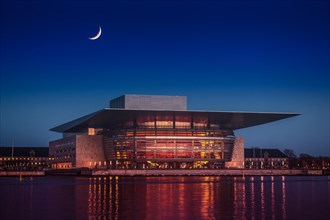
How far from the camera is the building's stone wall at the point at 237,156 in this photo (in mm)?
116069

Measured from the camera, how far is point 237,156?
11775 centimetres

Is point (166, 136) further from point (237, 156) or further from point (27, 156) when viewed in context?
point (27, 156)

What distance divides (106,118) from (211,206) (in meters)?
77.1

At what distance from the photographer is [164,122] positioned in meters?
109

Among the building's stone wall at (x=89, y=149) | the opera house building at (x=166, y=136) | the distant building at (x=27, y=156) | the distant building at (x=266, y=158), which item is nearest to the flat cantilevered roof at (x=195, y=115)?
the opera house building at (x=166, y=136)

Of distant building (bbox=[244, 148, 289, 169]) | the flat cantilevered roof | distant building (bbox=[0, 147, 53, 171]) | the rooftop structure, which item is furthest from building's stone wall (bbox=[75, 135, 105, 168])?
distant building (bbox=[0, 147, 53, 171])

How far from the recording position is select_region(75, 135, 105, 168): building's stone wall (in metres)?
117

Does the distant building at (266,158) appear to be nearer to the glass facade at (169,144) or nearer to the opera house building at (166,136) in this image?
the opera house building at (166,136)

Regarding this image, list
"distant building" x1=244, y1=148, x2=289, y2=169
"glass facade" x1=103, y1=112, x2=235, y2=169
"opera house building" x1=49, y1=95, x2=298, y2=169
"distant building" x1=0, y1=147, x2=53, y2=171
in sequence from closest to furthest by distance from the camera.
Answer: "opera house building" x1=49, y1=95, x2=298, y2=169 → "glass facade" x1=103, y1=112, x2=235, y2=169 → "distant building" x1=244, y1=148, x2=289, y2=169 → "distant building" x1=0, y1=147, x2=53, y2=171

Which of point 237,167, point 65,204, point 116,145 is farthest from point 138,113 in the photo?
point 65,204

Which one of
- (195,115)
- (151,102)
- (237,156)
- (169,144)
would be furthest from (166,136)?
(237,156)

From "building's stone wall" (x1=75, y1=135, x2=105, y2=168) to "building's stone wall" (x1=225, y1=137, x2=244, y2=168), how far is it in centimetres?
2503

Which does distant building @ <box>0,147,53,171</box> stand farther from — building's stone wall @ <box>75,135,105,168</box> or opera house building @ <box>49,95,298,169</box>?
opera house building @ <box>49,95,298,169</box>

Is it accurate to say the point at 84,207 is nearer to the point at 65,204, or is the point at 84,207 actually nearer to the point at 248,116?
the point at 65,204
